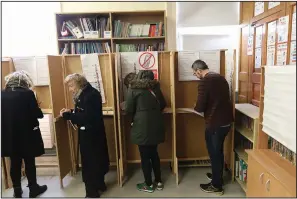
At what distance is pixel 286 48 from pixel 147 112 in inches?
56.3

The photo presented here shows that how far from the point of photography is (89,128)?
8.00ft

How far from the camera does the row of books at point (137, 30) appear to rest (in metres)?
3.76

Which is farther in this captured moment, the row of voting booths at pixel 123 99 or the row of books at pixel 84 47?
the row of books at pixel 84 47

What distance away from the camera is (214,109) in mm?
2475

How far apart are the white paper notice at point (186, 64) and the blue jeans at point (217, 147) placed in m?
0.69

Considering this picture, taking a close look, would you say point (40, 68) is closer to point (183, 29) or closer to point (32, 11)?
point (32, 11)

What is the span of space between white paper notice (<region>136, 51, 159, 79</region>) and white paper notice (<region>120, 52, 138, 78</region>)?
0.15ft

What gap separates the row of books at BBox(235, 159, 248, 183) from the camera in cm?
269

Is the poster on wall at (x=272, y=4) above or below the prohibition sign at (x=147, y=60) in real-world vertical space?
above

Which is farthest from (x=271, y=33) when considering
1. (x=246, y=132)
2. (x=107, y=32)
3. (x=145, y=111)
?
(x=107, y=32)

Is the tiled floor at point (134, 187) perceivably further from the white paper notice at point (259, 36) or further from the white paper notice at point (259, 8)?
the white paper notice at point (259, 8)

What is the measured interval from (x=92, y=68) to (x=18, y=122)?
3.15ft

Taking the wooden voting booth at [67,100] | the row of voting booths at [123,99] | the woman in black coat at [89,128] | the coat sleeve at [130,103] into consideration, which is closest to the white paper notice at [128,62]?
the row of voting booths at [123,99]

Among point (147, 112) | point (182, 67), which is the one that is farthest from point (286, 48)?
point (147, 112)
